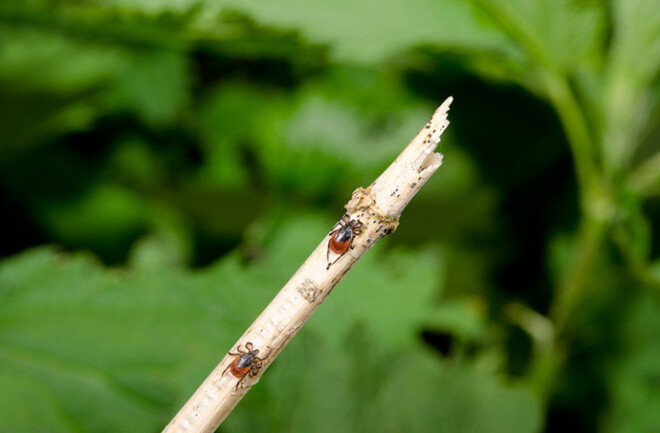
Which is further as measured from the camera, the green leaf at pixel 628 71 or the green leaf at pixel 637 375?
the green leaf at pixel 637 375

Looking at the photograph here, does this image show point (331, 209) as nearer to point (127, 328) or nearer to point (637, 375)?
point (127, 328)

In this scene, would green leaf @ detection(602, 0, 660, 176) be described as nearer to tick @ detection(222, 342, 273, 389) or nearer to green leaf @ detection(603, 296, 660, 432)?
green leaf @ detection(603, 296, 660, 432)

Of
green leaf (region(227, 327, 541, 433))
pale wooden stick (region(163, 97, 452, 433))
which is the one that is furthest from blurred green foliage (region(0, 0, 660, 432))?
pale wooden stick (region(163, 97, 452, 433))

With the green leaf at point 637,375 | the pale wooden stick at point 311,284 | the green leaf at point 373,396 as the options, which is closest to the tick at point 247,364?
the pale wooden stick at point 311,284

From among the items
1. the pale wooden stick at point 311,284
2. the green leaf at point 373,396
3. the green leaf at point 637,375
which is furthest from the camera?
the green leaf at point 637,375

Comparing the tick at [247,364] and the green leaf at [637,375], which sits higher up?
the tick at [247,364]

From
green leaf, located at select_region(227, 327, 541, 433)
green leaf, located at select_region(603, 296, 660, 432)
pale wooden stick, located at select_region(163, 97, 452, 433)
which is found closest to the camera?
pale wooden stick, located at select_region(163, 97, 452, 433)

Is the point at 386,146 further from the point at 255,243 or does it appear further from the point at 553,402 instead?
the point at 553,402

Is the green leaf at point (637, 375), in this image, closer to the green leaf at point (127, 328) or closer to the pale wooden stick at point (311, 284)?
the green leaf at point (127, 328)
